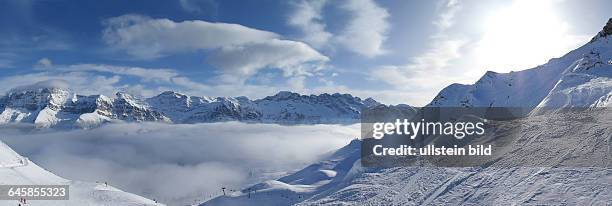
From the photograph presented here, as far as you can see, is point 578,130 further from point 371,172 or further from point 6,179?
point 6,179

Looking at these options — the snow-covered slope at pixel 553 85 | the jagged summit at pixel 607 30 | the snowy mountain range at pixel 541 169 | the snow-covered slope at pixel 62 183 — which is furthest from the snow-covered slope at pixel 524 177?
the jagged summit at pixel 607 30

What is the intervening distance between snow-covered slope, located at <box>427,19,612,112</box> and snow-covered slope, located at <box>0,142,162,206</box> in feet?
219

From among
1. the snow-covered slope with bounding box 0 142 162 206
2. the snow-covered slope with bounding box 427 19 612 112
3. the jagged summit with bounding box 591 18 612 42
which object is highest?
the jagged summit with bounding box 591 18 612 42

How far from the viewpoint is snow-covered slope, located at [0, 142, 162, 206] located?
75.9m

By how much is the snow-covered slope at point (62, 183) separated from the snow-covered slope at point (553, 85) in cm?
6675

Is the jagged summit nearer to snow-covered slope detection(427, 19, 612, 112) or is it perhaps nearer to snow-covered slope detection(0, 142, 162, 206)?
snow-covered slope detection(427, 19, 612, 112)

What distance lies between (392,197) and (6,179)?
63019 millimetres

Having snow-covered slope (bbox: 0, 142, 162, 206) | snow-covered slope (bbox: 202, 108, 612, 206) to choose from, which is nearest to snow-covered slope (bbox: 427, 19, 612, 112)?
snow-covered slope (bbox: 202, 108, 612, 206)

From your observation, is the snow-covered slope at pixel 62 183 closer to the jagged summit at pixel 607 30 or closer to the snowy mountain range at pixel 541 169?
the snowy mountain range at pixel 541 169

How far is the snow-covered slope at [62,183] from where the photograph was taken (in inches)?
2989

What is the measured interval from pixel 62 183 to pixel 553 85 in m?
89.8

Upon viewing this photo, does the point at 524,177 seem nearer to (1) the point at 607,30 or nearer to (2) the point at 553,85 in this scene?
(2) the point at 553,85

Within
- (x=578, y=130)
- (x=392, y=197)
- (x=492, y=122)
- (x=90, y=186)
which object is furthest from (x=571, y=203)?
(x=90, y=186)

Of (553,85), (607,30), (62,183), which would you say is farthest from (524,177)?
(62,183)
